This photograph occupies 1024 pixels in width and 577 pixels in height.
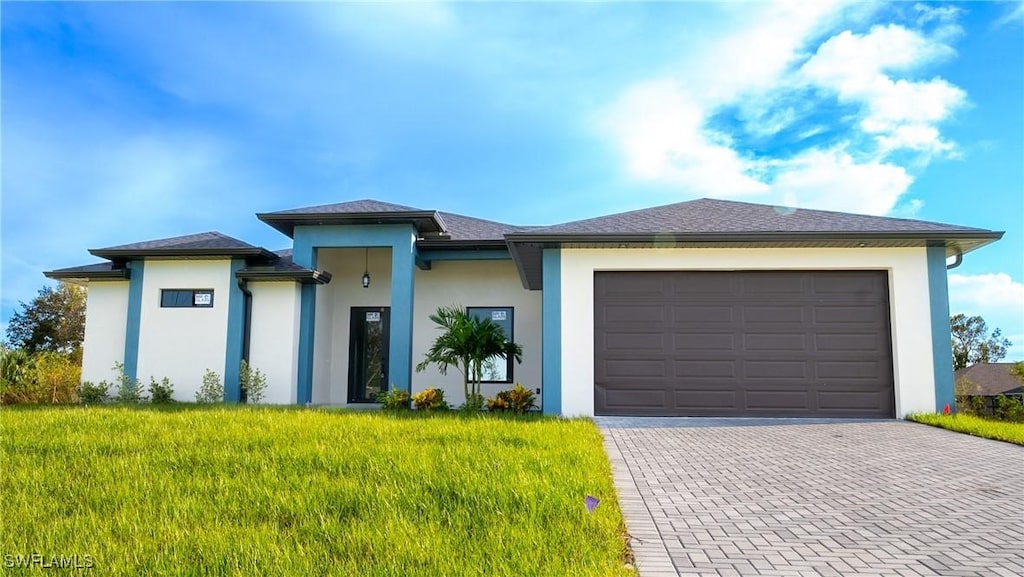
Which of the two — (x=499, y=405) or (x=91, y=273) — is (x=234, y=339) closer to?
(x=91, y=273)

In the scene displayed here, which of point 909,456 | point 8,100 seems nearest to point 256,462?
point 909,456

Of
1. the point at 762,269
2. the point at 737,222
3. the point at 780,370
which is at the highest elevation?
the point at 737,222

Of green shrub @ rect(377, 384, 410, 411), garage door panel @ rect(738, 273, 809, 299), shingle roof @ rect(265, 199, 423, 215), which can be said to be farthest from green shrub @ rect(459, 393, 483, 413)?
garage door panel @ rect(738, 273, 809, 299)

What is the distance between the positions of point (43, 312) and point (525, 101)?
22.3 m

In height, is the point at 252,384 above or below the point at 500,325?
below

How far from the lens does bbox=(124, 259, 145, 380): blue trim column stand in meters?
12.7

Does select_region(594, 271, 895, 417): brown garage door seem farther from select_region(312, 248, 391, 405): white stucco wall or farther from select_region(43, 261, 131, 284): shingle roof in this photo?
select_region(43, 261, 131, 284): shingle roof

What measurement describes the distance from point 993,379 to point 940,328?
32.7 m

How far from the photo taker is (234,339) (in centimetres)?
1241

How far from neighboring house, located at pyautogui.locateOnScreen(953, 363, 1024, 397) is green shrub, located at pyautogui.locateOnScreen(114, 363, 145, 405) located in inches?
1474

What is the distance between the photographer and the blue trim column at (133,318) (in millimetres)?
12688

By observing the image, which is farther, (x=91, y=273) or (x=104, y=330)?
(x=104, y=330)

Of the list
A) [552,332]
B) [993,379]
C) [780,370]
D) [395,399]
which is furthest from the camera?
[993,379]

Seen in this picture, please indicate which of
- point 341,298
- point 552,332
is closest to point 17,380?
point 341,298
